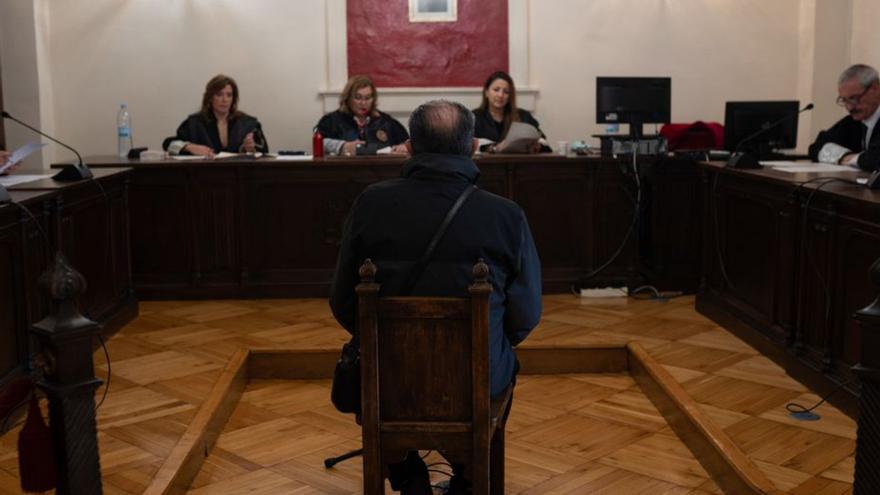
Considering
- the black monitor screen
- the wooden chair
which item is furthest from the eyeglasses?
the wooden chair

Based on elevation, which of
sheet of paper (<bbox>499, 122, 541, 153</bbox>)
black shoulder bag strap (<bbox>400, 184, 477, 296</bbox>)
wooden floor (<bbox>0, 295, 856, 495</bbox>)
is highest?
sheet of paper (<bbox>499, 122, 541, 153</bbox>)

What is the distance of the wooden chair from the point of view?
2727 mm

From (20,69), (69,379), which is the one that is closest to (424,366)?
(69,379)

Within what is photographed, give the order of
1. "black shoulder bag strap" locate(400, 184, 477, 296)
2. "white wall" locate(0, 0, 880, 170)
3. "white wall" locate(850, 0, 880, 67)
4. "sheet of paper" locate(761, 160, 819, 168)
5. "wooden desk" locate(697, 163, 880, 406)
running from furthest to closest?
"white wall" locate(0, 0, 880, 170)
"white wall" locate(850, 0, 880, 67)
"sheet of paper" locate(761, 160, 819, 168)
"wooden desk" locate(697, 163, 880, 406)
"black shoulder bag strap" locate(400, 184, 477, 296)

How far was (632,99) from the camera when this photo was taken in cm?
666

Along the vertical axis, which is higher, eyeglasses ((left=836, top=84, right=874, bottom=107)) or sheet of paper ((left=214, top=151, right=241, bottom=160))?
eyeglasses ((left=836, top=84, right=874, bottom=107))

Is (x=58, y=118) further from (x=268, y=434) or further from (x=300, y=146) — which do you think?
(x=268, y=434)

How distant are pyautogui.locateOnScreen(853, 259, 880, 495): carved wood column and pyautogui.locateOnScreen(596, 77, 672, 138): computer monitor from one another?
14.0ft

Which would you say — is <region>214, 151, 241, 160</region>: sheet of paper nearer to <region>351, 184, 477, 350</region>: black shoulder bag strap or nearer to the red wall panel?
the red wall panel

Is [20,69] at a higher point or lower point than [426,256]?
higher

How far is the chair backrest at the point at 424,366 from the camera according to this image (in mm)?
2725

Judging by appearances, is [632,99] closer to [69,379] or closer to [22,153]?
[22,153]

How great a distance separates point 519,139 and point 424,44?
1821 mm

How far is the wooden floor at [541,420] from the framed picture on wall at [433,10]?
121 inches
